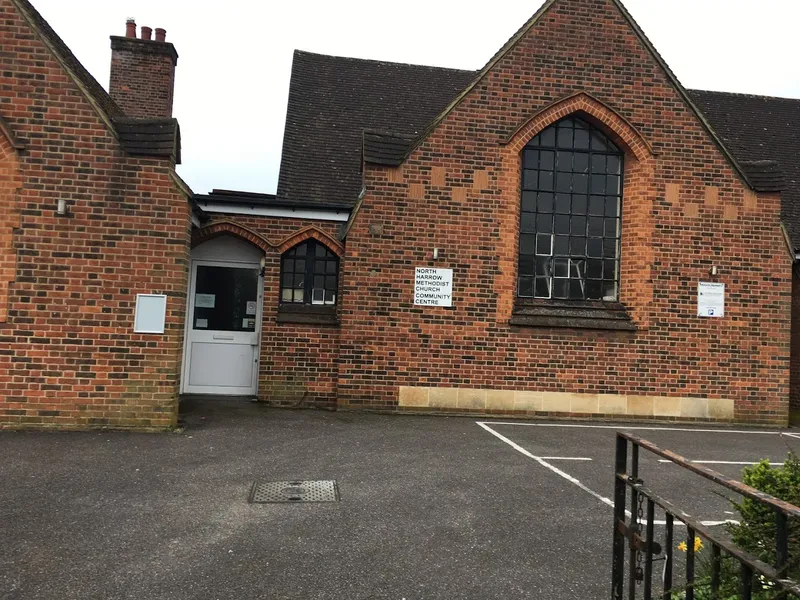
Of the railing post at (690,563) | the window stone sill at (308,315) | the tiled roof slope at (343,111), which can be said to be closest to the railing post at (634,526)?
the railing post at (690,563)

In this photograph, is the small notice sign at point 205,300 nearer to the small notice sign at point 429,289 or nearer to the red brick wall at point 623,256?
Result: the red brick wall at point 623,256

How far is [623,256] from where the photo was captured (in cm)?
1057

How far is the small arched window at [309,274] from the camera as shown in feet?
35.6

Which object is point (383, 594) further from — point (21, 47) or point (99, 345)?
point (21, 47)

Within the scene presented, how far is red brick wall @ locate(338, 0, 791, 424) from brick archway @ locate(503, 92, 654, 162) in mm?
89

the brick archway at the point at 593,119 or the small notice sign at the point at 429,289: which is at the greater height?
the brick archway at the point at 593,119

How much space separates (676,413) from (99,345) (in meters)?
9.40

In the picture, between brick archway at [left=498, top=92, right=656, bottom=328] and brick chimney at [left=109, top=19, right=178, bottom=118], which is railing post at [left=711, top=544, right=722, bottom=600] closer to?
brick archway at [left=498, top=92, right=656, bottom=328]

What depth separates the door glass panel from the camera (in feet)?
36.0

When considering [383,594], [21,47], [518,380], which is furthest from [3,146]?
[518,380]

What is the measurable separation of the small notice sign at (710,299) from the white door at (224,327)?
26.8 ft

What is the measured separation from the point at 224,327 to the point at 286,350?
1.54 metres

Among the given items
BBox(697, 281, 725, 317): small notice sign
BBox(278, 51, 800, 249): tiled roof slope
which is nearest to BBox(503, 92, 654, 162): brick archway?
BBox(278, 51, 800, 249): tiled roof slope

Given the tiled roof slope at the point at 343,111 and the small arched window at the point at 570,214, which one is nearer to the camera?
the small arched window at the point at 570,214
